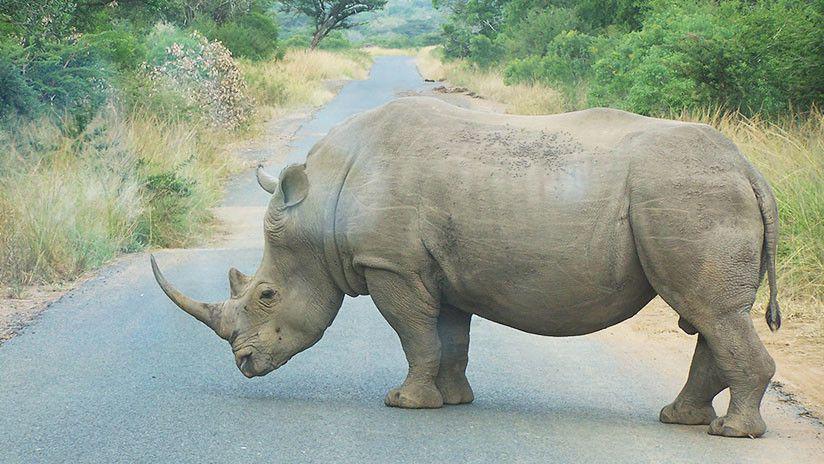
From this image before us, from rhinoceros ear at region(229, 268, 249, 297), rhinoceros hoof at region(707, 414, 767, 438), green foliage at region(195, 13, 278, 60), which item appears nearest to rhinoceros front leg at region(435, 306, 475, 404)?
rhinoceros ear at region(229, 268, 249, 297)

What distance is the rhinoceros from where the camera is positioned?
18.5ft

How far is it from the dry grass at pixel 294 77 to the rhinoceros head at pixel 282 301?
76.2 feet

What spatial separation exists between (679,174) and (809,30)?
388 inches

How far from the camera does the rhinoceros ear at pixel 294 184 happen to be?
21.2ft

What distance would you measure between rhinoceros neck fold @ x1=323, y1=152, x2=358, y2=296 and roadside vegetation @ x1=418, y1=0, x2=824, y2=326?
361cm

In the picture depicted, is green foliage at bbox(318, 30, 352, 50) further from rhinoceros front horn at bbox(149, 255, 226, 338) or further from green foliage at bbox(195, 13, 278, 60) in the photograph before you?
rhinoceros front horn at bbox(149, 255, 226, 338)

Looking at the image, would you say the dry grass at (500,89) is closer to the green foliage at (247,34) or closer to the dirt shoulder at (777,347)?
the green foliage at (247,34)

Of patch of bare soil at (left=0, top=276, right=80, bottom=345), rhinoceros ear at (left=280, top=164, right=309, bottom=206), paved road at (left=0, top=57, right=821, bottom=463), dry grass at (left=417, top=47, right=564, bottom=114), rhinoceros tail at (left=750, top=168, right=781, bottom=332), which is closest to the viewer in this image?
paved road at (left=0, top=57, right=821, bottom=463)

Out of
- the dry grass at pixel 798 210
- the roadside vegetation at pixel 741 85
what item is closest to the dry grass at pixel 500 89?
the roadside vegetation at pixel 741 85

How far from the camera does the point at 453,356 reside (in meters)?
6.55

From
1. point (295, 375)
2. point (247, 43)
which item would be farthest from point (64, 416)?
point (247, 43)

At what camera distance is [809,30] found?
14586mm

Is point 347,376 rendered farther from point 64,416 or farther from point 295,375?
point 64,416

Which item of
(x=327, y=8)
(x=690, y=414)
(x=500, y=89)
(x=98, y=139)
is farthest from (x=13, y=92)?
(x=327, y=8)
